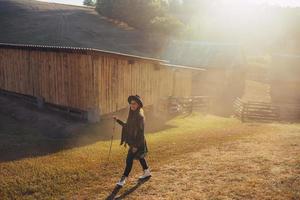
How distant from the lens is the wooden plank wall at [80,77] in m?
14.3

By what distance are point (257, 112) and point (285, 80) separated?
10107 millimetres

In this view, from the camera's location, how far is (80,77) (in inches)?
566

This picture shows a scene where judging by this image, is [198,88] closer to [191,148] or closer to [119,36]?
[191,148]

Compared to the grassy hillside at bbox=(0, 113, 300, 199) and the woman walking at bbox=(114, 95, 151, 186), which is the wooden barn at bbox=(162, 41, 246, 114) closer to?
the grassy hillside at bbox=(0, 113, 300, 199)

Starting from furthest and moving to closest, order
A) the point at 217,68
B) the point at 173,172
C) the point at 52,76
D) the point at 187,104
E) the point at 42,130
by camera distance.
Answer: the point at 217,68 → the point at 187,104 → the point at 52,76 → the point at 42,130 → the point at 173,172

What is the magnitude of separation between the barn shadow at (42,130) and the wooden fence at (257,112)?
24.7ft

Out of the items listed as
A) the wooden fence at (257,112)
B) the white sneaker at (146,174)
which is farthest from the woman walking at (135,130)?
the wooden fence at (257,112)

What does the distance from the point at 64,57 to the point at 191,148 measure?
782cm

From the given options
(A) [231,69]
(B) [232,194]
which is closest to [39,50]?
(B) [232,194]

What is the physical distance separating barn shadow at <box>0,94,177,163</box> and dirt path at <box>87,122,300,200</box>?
2.60m

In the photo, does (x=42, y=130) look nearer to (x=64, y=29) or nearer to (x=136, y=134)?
(x=136, y=134)

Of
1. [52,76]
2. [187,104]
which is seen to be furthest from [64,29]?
[52,76]

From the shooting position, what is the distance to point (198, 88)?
3153 centimetres

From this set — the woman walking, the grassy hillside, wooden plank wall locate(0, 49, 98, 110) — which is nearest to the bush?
wooden plank wall locate(0, 49, 98, 110)
